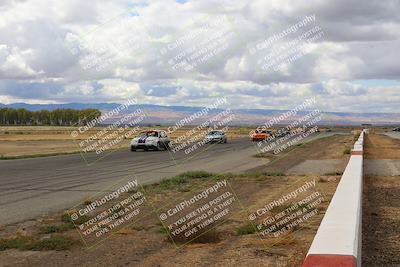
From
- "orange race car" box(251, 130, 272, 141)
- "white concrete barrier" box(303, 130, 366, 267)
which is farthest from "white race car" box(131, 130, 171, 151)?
"white concrete barrier" box(303, 130, 366, 267)

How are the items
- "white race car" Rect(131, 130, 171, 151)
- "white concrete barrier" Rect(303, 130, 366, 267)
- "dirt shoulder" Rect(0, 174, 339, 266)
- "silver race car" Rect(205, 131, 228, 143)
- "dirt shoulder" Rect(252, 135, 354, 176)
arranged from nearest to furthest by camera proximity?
1. "white concrete barrier" Rect(303, 130, 366, 267)
2. "dirt shoulder" Rect(0, 174, 339, 266)
3. "dirt shoulder" Rect(252, 135, 354, 176)
4. "white race car" Rect(131, 130, 171, 151)
5. "silver race car" Rect(205, 131, 228, 143)

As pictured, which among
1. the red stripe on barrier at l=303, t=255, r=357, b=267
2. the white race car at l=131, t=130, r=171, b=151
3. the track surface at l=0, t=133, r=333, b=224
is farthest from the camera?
the white race car at l=131, t=130, r=171, b=151

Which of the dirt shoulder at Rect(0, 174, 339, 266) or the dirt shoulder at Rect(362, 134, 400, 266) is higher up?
the dirt shoulder at Rect(0, 174, 339, 266)

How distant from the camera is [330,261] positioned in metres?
3.65

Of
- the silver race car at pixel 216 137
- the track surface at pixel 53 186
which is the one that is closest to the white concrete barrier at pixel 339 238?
the track surface at pixel 53 186

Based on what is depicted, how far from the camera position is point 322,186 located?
14.2 meters

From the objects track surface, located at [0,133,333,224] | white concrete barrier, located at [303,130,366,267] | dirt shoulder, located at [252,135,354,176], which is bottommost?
dirt shoulder, located at [252,135,354,176]

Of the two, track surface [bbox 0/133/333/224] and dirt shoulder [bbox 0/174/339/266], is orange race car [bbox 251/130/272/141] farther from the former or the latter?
dirt shoulder [bbox 0/174/339/266]

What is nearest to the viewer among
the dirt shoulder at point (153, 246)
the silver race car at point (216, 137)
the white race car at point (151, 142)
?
the dirt shoulder at point (153, 246)

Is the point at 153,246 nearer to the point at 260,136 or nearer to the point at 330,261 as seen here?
the point at 330,261

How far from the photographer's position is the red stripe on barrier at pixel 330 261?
3541mm

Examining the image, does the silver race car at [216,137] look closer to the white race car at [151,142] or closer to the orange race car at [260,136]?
the orange race car at [260,136]

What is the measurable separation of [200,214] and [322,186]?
5.62m

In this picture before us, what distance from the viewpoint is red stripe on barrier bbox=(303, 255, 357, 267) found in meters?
3.54
